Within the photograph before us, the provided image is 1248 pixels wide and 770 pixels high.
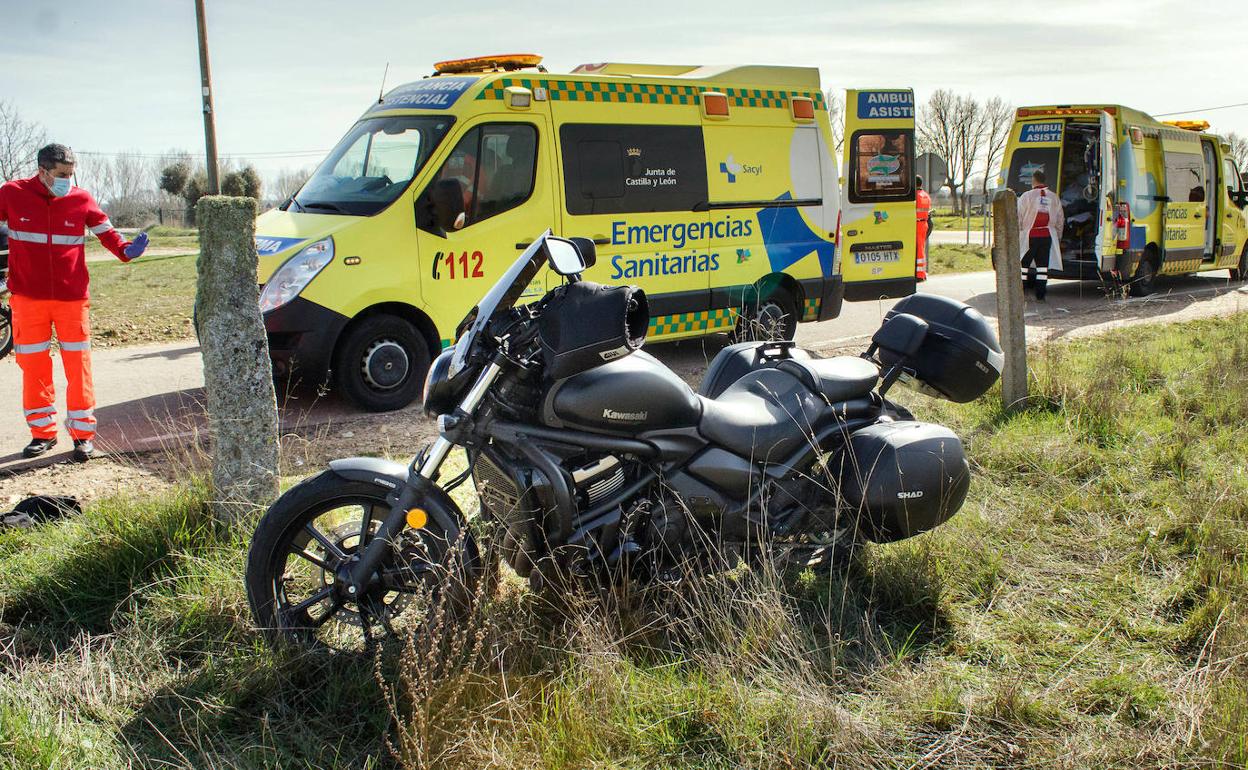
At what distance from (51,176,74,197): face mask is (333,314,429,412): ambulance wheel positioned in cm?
193

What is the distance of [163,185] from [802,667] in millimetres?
49090

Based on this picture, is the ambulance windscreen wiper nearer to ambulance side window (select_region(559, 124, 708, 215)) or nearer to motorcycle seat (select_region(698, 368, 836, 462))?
ambulance side window (select_region(559, 124, 708, 215))

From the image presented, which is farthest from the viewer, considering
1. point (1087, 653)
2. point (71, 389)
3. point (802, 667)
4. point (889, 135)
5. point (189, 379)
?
point (889, 135)

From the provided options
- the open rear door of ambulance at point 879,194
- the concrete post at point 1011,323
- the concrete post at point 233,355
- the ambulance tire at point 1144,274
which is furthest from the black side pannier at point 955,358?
the ambulance tire at point 1144,274

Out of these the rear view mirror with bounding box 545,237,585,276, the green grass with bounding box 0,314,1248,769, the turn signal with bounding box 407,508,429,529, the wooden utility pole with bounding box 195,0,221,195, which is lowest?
the green grass with bounding box 0,314,1248,769

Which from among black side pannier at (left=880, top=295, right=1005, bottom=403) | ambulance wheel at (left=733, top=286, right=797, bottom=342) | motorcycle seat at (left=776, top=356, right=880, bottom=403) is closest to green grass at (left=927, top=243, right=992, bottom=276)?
ambulance wheel at (left=733, top=286, right=797, bottom=342)

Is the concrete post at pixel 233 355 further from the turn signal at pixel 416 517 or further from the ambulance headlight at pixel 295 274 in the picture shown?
the ambulance headlight at pixel 295 274

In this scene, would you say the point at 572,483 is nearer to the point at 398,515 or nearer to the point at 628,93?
the point at 398,515

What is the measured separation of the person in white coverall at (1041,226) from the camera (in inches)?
520

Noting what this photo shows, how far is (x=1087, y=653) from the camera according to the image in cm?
342

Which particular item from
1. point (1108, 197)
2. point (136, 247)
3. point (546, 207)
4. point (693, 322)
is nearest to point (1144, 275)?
point (1108, 197)

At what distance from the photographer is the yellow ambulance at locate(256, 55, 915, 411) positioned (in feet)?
22.8

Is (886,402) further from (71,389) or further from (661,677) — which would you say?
(71,389)

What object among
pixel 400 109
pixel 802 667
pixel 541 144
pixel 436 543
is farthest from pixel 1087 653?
pixel 400 109
